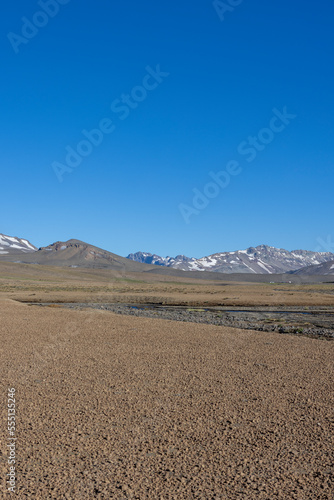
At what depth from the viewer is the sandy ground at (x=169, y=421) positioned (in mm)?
6348

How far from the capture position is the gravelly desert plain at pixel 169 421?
250 inches

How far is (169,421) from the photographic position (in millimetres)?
8750

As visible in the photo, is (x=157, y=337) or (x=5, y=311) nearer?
(x=157, y=337)

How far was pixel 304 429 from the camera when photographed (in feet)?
27.6

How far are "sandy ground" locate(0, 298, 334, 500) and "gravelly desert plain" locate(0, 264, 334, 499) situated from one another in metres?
0.03

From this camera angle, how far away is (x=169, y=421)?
8.75m

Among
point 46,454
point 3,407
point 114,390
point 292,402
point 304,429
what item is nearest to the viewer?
point 46,454

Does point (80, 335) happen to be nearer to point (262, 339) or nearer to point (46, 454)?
point (262, 339)

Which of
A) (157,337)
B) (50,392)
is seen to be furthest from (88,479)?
(157,337)

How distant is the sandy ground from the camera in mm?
6348

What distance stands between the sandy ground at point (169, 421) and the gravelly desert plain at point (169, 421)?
1.0 inches

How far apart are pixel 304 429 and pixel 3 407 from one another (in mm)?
6481

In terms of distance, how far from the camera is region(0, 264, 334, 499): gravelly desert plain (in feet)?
20.8

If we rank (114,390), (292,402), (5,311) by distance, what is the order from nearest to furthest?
1. (292,402)
2. (114,390)
3. (5,311)
